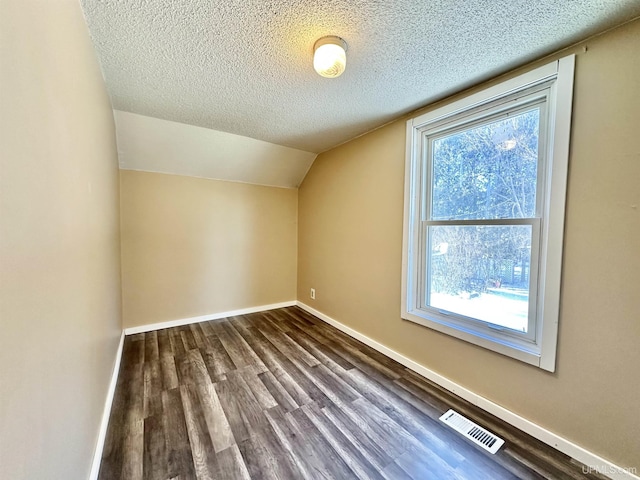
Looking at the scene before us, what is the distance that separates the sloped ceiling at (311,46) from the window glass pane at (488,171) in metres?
0.37

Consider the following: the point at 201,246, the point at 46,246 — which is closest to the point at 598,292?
the point at 46,246

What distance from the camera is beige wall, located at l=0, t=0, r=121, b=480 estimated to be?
0.56 metres

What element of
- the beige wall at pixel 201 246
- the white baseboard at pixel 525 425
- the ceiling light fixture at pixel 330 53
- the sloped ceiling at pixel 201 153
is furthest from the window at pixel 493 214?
the beige wall at pixel 201 246

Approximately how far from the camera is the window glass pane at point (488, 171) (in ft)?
5.37

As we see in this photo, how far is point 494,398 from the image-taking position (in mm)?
1729

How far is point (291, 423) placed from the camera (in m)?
1.64

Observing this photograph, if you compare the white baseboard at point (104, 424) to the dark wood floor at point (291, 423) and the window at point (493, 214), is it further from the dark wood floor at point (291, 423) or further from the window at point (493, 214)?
the window at point (493, 214)

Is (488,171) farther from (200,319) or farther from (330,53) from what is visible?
(200,319)

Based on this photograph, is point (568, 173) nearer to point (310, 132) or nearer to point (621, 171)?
point (621, 171)

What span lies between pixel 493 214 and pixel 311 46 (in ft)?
5.33

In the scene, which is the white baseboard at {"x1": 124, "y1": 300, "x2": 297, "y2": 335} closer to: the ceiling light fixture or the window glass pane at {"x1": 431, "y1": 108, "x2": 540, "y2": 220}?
the window glass pane at {"x1": 431, "y1": 108, "x2": 540, "y2": 220}

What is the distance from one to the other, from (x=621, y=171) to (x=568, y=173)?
20 centimetres

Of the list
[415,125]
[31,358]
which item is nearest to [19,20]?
[31,358]

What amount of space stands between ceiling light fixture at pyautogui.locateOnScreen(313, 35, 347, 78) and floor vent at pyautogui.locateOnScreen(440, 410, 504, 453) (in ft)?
7.52
